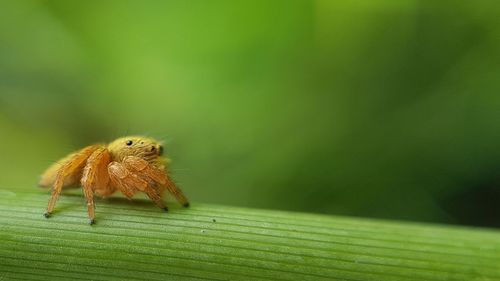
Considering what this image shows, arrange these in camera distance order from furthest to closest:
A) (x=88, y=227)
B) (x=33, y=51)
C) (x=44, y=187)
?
1. (x=33, y=51)
2. (x=44, y=187)
3. (x=88, y=227)

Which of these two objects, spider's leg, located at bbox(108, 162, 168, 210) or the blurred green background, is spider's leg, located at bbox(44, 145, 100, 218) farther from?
the blurred green background

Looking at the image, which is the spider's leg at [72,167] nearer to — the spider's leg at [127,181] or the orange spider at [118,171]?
the orange spider at [118,171]

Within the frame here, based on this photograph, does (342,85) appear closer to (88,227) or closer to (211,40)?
(211,40)

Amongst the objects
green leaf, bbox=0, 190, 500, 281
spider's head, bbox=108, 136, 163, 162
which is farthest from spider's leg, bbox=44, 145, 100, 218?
green leaf, bbox=0, 190, 500, 281

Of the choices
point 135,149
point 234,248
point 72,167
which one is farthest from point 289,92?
point 234,248

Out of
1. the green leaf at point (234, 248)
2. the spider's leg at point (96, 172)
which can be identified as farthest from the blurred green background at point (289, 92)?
the green leaf at point (234, 248)

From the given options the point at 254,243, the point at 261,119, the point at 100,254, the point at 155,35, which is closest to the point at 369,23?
the point at 261,119
